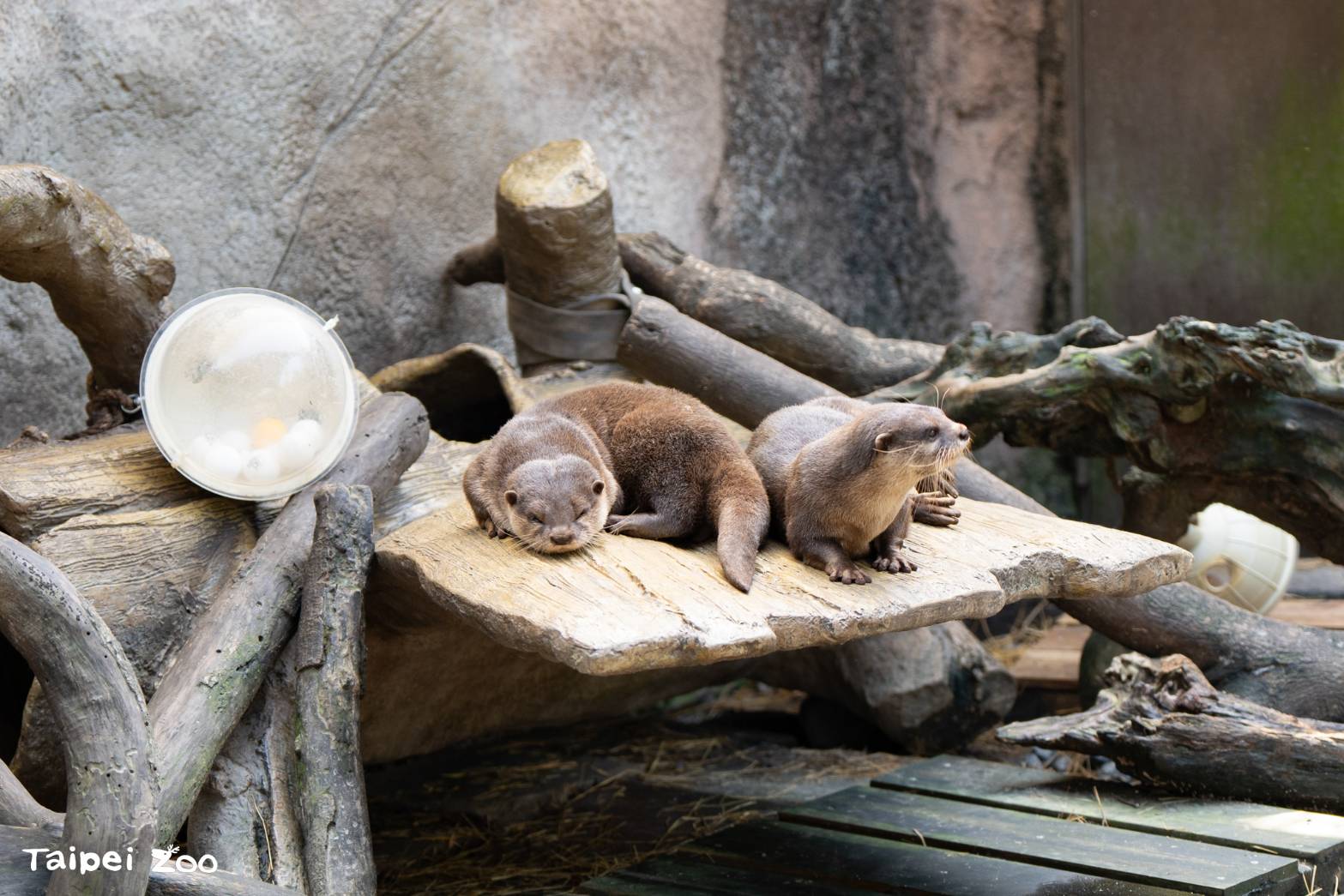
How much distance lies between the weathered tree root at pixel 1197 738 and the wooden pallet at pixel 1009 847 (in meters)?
0.07

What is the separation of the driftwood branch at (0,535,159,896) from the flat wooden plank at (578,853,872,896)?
4.18ft

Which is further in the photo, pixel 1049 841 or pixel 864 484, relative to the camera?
pixel 1049 841

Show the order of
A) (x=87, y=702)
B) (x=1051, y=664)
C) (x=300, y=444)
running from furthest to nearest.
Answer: (x=1051, y=664) < (x=300, y=444) < (x=87, y=702)

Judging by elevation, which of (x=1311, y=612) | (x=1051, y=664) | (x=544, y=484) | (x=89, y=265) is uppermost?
(x=89, y=265)

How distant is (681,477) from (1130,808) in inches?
63.9

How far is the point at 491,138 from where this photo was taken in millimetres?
5348

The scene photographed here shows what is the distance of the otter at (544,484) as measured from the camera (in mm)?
3020

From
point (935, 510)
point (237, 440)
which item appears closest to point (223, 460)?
point (237, 440)

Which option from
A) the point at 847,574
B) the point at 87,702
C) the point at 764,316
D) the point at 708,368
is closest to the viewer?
the point at 87,702

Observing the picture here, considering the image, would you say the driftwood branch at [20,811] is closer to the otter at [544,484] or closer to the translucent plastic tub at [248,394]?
the translucent plastic tub at [248,394]

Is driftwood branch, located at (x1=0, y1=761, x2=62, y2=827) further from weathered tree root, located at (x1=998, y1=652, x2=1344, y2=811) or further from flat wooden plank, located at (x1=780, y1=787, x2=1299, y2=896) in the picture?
weathered tree root, located at (x1=998, y1=652, x2=1344, y2=811)

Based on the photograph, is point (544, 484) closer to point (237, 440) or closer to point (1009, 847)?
point (237, 440)

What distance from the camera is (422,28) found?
200 inches

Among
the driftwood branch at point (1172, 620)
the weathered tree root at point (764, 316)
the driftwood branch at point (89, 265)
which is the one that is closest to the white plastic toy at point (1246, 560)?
the driftwood branch at point (1172, 620)
